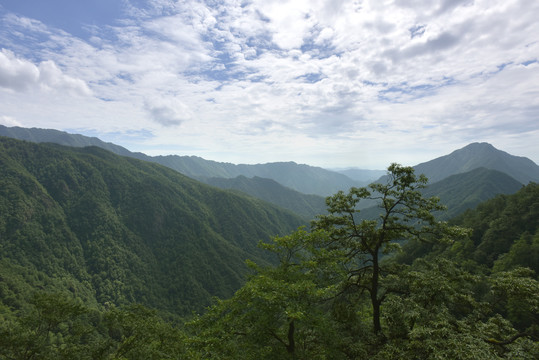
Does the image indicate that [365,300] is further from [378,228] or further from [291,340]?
[291,340]

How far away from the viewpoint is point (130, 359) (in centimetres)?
2956

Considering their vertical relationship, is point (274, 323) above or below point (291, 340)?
above

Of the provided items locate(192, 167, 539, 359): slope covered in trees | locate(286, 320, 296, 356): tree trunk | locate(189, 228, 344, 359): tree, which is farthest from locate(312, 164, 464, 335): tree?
locate(286, 320, 296, 356): tree trunk

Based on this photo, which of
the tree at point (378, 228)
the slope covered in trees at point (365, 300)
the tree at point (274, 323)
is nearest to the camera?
the slope covered in trees at point (365, 300)

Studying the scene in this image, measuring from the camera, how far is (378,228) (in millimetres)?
15734

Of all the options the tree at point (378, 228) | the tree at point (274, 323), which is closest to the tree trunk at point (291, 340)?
the tree at point (274, 323)

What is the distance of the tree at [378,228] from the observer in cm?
1406

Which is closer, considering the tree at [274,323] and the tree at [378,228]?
the tree at [274,323]

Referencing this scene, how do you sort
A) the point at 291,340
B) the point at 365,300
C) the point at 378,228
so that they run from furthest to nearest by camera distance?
the point at 365,300 < the point at 378,228 < the point at 291,340

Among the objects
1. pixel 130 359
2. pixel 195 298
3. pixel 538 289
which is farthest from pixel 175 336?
pixel 195 298

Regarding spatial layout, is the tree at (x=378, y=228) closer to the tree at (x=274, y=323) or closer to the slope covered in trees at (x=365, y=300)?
the slope covered in trees at (x=365, y=300)

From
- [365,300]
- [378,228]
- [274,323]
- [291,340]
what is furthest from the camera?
[365,300]

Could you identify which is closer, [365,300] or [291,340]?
[291,340]

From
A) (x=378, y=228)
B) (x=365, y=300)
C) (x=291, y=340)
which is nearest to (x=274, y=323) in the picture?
(x=291, y=340)
